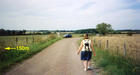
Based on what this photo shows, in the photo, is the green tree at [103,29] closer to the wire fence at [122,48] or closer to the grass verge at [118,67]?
the wire fence at [122,48]

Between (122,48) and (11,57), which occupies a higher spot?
(11,57)

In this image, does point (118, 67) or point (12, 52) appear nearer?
point (118, 67)

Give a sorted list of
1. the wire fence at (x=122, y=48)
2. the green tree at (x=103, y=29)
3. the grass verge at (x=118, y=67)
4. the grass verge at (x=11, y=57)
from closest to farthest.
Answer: the grass verge at (x=118, y=67) → the grass verge at (x=11, y=57) → the wire fence at (x=122, y=48) → the green tree at (x=103, y=29)

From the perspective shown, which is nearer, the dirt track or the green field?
the dirt track

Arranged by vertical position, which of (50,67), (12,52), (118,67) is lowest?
(50,67)

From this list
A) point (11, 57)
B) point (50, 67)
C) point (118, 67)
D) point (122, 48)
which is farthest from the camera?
point (122, 48)

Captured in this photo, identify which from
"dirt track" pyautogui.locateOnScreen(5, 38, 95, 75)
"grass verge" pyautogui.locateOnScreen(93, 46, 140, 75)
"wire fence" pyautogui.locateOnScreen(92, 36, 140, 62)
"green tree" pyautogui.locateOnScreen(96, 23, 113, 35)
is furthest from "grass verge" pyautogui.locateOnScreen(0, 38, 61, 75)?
"green tree" pyautogui.locateOnScreen(96, 23, 113, 35)

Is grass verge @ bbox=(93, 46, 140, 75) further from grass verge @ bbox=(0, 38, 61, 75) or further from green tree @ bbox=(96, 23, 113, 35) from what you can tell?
green tree @ bbox=(96, 23, 113, 35)

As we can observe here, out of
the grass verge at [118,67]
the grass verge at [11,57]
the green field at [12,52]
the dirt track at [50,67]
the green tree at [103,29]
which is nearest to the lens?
the grass verge at [118,67]

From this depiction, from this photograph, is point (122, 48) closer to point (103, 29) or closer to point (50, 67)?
point (50, 67)

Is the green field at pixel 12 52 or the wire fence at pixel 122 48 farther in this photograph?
the wire fence at pixel 122 48

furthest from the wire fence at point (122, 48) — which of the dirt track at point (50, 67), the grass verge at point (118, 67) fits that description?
the dirt track at point (50, 67)

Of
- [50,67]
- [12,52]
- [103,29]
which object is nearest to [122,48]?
[50,67]

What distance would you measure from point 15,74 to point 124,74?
4578 millimetres
